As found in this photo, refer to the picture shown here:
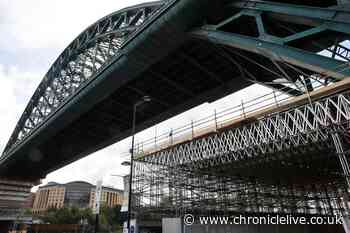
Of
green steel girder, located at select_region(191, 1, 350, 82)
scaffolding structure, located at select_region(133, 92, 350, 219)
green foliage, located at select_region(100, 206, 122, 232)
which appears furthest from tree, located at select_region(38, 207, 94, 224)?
green steel girder, located at select_region(191, 1, 350, 82)

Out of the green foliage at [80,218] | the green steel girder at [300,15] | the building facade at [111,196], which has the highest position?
the building facade at [111,196]

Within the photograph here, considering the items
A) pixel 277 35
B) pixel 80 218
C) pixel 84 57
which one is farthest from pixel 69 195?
pixel 277 35

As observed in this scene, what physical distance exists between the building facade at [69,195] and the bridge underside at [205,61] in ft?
380

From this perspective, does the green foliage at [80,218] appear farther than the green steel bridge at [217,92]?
Yes

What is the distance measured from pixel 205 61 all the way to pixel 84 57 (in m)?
20.9

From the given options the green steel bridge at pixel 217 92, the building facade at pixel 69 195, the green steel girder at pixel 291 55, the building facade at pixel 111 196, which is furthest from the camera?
the building facade at pixel 69 195

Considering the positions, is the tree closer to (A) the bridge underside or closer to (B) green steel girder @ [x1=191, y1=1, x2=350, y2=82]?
(A) the bridge underside

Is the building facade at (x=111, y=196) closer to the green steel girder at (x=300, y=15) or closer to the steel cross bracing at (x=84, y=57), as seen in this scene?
the steel cross bracing at (x=84, y=57)

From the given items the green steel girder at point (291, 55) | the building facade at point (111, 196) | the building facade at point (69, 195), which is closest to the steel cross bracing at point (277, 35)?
the green steel girder at point (291, 55)

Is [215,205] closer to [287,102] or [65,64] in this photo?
[287,102]

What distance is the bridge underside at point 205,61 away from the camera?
28.0ft

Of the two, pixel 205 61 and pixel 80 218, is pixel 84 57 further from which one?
pixel 80 218

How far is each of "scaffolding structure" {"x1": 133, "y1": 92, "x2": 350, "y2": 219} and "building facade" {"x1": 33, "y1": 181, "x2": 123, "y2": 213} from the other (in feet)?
385

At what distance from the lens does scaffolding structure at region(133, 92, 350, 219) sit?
1397 cm
